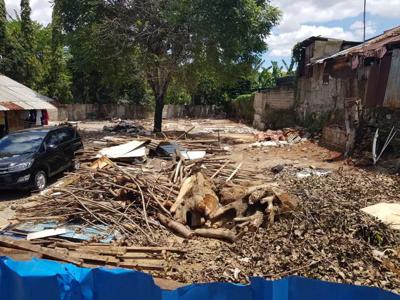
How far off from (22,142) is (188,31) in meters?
13.5

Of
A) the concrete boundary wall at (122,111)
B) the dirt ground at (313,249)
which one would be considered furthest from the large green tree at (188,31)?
the concrete boundary wall at (122,111)

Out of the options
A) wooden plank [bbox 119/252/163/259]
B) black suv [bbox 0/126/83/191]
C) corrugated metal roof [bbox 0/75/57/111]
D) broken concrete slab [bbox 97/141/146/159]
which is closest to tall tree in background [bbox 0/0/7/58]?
corrugated metal roof [bbox 0/75/57/111]

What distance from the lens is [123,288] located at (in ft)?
11.9

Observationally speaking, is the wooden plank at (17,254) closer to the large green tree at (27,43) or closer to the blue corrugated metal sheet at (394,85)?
the blue corrugated metal sheet at (394,85)

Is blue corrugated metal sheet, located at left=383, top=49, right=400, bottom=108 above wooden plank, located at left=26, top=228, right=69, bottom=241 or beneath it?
above

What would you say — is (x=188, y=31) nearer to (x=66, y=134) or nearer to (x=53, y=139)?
(x=66, y=134)

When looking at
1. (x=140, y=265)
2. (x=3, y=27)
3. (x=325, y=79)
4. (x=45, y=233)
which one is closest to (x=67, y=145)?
(x=45, y=233)

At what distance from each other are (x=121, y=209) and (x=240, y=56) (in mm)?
17397

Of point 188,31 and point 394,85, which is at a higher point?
point 188,31

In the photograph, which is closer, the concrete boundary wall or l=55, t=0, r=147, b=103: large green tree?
l=55, t=0, r=147, b=103: large green tree

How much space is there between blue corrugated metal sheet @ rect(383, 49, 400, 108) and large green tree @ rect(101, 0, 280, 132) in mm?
9355

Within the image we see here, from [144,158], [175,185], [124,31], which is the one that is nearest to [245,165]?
[144,158]

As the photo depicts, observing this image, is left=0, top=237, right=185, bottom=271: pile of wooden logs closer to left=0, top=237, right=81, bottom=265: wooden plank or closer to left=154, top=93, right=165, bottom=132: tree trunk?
left=0, top=237, right=81, bottom=265: wooden plank

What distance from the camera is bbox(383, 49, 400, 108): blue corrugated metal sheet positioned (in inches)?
574
